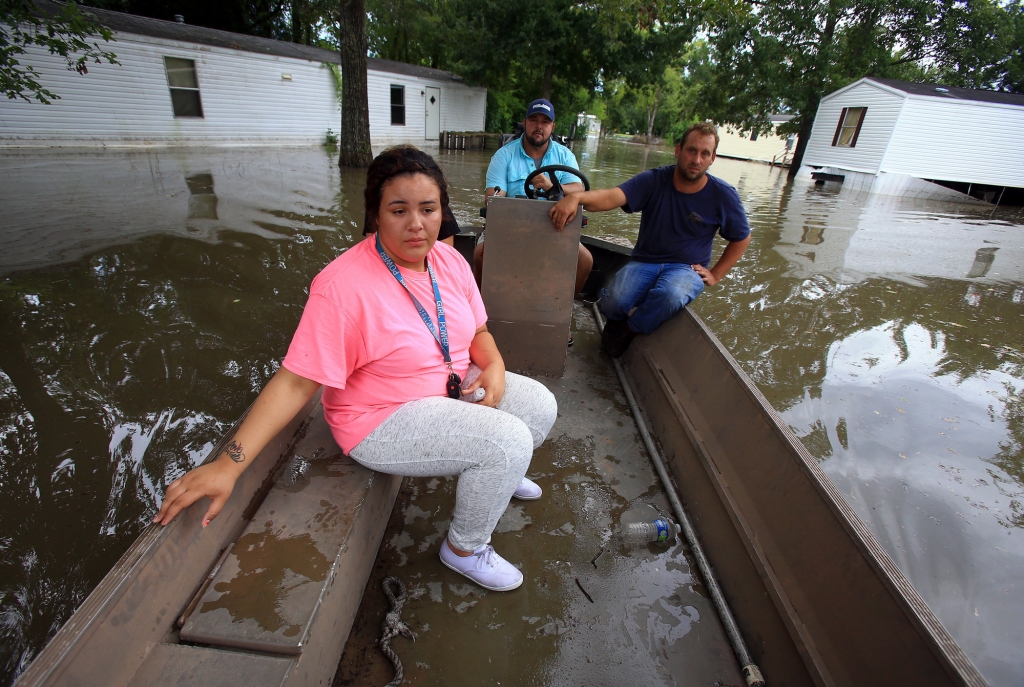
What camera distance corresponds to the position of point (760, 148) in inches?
1254

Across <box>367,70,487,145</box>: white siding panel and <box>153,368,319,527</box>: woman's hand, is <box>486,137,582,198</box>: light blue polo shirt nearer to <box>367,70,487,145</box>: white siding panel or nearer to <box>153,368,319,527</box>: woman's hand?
<box>153,368,319,527</box>: woman's hand

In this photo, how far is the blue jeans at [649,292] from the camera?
3139mm

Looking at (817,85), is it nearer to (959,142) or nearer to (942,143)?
(942,143)

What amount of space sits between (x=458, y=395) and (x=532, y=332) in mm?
1389

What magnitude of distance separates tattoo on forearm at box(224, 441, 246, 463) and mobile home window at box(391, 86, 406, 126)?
62.7ft

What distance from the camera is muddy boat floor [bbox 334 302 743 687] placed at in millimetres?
1563

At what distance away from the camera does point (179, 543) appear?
127 cm

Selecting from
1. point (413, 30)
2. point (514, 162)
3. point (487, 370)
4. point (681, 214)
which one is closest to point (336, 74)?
point (413, 30)

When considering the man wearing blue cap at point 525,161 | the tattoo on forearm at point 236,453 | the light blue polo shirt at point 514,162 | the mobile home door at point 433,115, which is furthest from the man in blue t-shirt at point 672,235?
the mobile home door at point 433,115

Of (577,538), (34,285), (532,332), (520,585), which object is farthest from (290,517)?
(34,285)

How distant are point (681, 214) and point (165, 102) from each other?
13.6m

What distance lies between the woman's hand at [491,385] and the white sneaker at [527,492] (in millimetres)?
544

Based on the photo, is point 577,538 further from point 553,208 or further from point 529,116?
point 529,116

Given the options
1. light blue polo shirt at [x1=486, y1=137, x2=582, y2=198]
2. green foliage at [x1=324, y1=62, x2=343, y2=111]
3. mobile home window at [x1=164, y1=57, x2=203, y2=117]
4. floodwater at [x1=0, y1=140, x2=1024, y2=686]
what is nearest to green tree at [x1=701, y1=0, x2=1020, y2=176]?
green foliage at [x1=324, y1=62, x2=343, y2=111]
